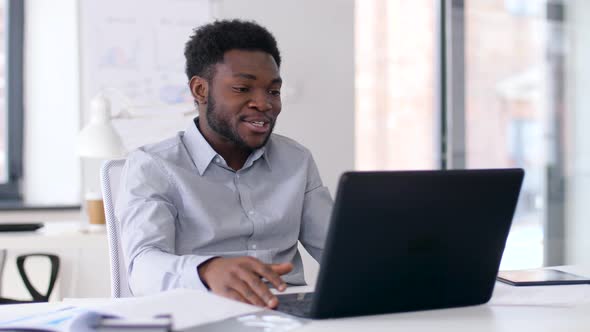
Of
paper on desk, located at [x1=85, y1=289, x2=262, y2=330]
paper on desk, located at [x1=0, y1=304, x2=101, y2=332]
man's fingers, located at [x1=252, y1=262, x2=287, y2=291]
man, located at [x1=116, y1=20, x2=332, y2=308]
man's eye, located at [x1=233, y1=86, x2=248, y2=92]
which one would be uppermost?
man's eye, located at [x1=233, y1=86, x2=248, y2=92]

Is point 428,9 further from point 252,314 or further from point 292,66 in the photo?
point 252,314

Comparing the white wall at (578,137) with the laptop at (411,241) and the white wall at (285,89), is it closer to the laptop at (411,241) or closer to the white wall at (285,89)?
the white wall at (285,89)

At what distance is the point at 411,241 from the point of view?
103 centimetres

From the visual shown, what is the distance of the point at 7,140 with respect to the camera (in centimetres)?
330

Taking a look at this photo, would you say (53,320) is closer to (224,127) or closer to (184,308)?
(184,308)

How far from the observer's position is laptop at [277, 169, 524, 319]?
98 cm

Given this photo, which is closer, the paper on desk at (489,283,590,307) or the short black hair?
the paper on desk at (489,283,590,307)

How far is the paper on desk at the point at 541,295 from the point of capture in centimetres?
119

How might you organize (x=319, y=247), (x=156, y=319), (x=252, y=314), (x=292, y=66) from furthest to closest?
(x=292, y=66)
(x=319, y=247)
(x=252, y=314)
(x=156, y=319)

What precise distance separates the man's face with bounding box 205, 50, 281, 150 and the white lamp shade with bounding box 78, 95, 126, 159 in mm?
905

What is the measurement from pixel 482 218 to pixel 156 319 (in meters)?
0.49

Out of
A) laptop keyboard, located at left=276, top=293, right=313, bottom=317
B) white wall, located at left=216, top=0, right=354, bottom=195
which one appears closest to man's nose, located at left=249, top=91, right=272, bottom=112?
laptop keyboard, located at left=276, top=293, right=313, bottom=317

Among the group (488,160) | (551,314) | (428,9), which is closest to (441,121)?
(488,160)

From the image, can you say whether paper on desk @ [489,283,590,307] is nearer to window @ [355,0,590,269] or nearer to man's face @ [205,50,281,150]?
man's face @ [205,50,281,150]
